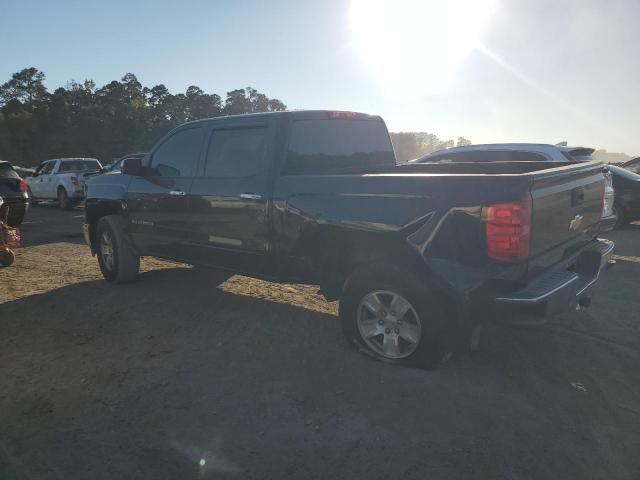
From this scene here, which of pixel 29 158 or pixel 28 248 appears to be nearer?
pixel 28 248

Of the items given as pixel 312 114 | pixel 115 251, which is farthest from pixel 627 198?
pixel 115 251

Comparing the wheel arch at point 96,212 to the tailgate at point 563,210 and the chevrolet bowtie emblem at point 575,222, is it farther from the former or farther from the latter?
the chevrolet bowtie emblem at point 575,222

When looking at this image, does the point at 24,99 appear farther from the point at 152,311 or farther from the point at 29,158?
the point at 152,311

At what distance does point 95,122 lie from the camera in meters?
53.3

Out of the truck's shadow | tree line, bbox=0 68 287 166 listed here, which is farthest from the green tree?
the truck's shadow

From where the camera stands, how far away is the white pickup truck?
16547 mm

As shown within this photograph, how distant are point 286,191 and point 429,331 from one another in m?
1.67

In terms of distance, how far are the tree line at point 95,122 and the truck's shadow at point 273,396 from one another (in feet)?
143

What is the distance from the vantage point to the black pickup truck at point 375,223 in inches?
123

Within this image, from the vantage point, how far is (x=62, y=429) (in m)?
3.01

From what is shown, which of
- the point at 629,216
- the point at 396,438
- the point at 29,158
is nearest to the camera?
the point at 396,438

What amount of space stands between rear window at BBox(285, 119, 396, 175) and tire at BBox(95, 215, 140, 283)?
286 cm

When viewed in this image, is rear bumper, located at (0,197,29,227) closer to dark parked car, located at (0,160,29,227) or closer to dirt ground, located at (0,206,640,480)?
dark parked car, located at (0,160,29,227)

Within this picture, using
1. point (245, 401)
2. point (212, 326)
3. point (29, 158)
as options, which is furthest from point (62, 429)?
point (29, 158)
